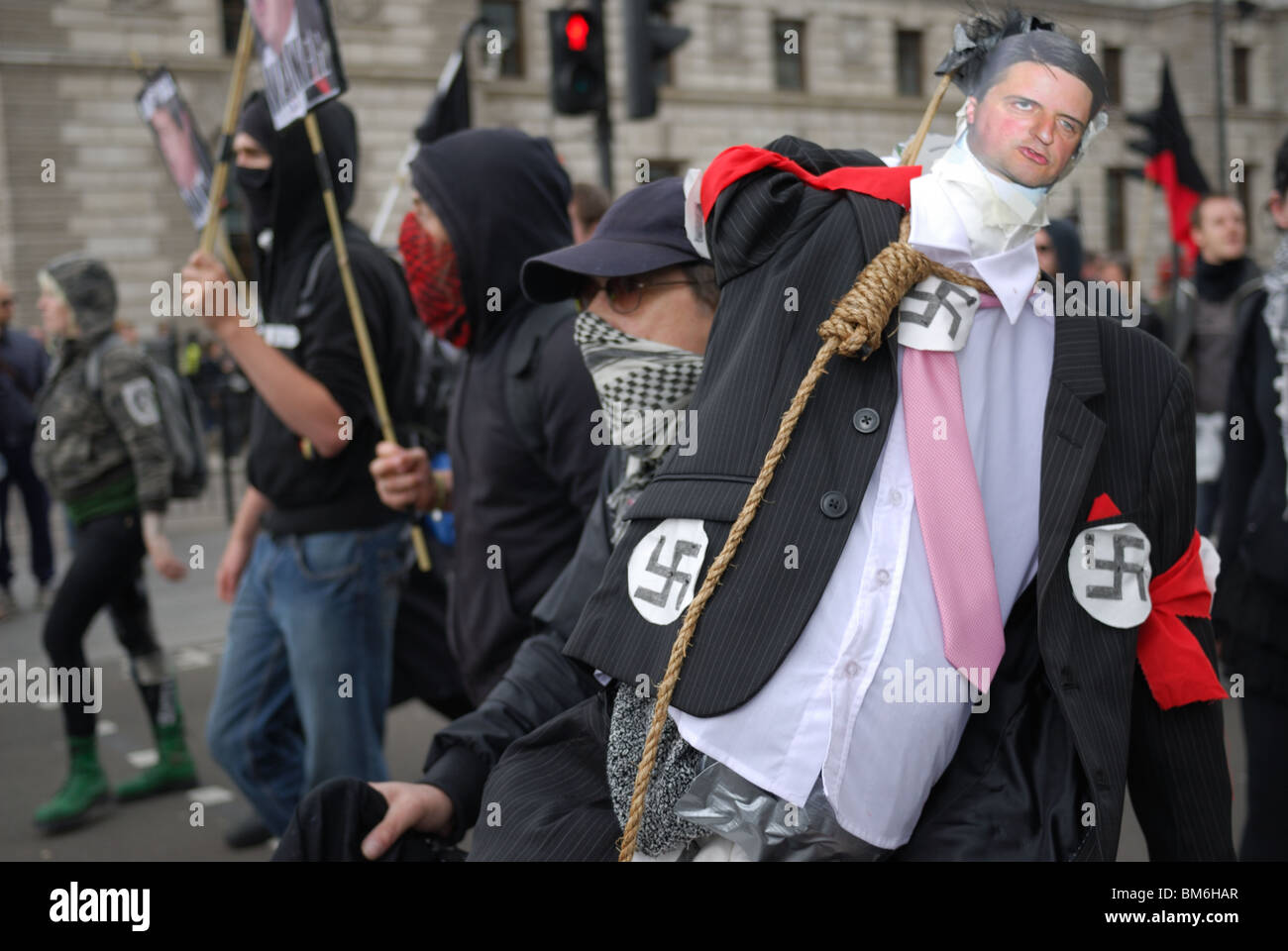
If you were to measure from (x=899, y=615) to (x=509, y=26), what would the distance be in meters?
28.9

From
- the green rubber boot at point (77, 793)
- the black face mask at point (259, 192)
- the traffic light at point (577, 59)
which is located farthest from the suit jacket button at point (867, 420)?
the traffic light at point (577, 59)

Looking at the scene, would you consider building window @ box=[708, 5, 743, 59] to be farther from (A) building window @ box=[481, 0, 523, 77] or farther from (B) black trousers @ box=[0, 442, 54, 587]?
(B) black trousers @ box=[0, 442, 54, 587]

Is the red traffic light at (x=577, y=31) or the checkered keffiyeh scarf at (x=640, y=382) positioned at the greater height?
the red traffic light at (x=577, y=31)

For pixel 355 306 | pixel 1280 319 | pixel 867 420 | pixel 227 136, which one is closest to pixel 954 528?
pixel 867 420

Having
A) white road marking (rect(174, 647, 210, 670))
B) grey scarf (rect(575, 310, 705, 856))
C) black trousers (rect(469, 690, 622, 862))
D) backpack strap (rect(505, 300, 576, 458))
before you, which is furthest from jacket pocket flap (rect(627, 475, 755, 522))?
white road marking (rect(174, 647, 210, 670))

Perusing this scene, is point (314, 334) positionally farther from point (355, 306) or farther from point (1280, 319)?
point (1280, 319)

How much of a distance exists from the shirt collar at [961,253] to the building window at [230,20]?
82.6 feet

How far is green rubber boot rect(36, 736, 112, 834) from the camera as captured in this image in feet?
16.7

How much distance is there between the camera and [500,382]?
3.08 m

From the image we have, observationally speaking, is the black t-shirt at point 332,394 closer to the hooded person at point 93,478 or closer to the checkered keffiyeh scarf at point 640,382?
the hooded person at point 93,478

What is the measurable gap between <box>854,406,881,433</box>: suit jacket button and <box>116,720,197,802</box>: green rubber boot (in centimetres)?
479

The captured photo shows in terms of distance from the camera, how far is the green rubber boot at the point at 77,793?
16.7 feet
